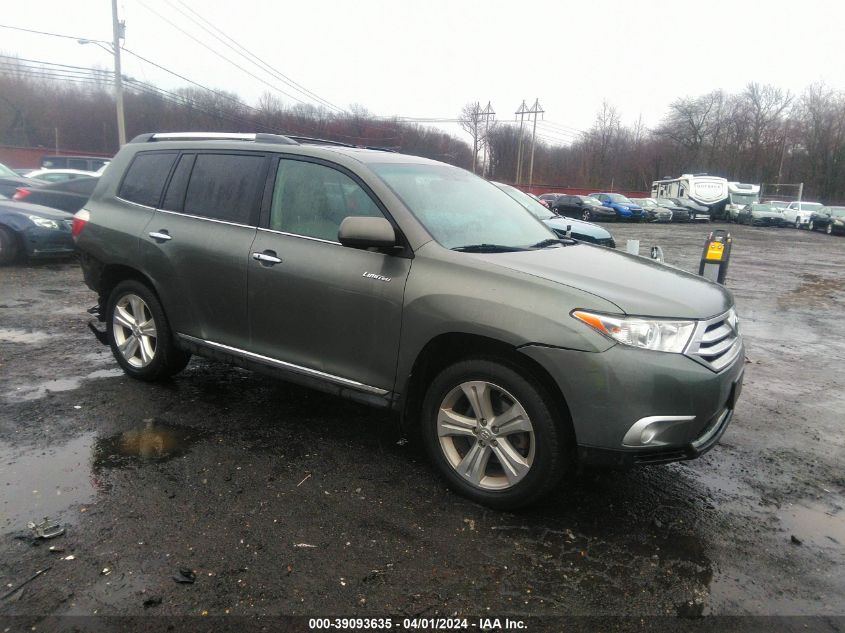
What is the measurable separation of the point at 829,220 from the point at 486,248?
1426 inches

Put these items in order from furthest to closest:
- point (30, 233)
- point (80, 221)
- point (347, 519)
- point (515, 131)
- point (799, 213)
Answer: point (515, 131) < point (799, 213) < point (30, 233) < point (80, 221) < point (347, 519)

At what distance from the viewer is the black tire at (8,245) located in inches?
385

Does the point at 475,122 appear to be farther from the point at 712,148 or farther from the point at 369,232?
the point at 369,232

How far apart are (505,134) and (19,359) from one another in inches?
3385

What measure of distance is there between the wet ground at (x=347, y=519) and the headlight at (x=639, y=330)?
99 cm

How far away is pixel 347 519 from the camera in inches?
118

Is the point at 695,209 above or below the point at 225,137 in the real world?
below

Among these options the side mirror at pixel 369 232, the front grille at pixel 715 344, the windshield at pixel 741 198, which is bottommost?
the front grille at pixel 715 344

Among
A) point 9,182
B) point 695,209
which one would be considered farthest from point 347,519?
point 695,209

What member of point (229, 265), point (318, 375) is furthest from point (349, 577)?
point (229, 265)

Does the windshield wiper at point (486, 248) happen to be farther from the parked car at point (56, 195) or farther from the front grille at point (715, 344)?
the parked car at point (56, 195)

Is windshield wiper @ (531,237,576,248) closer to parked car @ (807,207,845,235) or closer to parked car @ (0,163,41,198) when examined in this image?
parked car @ (0,163,41,198)

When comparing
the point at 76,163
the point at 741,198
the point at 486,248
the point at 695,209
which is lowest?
the point at 486,248

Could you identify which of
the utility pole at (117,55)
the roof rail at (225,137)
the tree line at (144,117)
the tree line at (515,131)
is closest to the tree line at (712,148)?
the tree line at (515,131)
